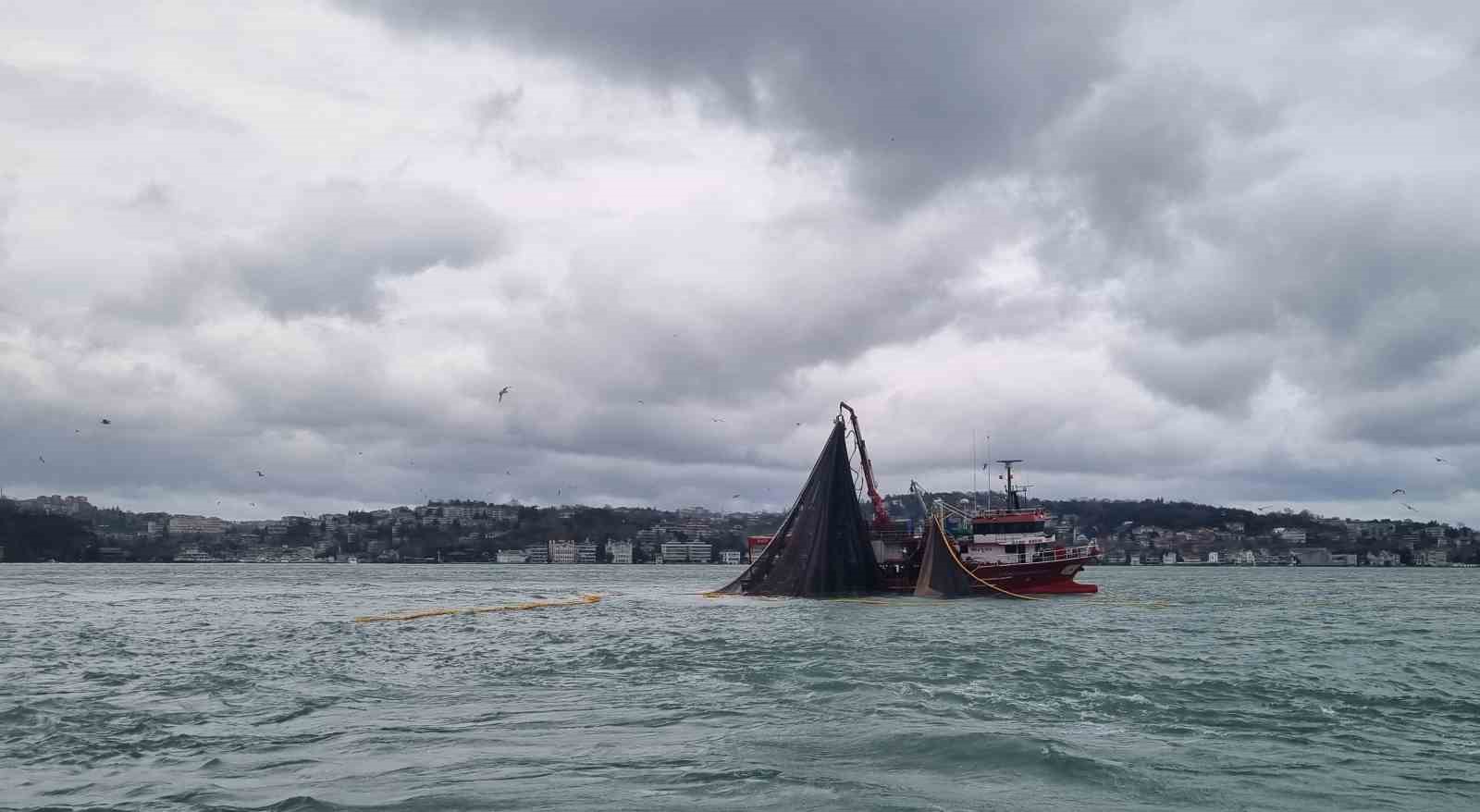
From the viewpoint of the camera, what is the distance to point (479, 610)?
2055 inches

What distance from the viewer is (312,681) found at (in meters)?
24.0

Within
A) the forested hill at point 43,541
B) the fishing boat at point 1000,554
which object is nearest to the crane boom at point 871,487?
the fishing boat at point 1000,554

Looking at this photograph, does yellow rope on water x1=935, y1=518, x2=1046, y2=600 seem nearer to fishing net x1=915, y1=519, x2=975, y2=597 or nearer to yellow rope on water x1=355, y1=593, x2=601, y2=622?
fishing net x1=915, y1=519, x2=975, y2=597

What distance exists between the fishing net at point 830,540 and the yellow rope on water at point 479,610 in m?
11.9

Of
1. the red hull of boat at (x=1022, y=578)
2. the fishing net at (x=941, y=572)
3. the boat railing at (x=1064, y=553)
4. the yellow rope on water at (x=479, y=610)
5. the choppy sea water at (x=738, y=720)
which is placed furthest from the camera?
the boat railing at (x=1064, y=553)

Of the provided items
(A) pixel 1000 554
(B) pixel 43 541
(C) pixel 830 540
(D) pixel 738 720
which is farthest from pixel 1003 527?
(B) pixel 43 541

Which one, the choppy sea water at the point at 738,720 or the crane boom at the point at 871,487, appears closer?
the choppy sea water at the point at 738,720

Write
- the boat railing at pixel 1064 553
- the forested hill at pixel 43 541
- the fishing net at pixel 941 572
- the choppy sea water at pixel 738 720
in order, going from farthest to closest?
the forested hill at pixel 43 541 → the boat railing at pixel 1064 553 → the fishing net at pixel 941 572 → the choppy sea water at pixel 738 720

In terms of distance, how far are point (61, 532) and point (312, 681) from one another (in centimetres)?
20234

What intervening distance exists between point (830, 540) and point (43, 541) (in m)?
182

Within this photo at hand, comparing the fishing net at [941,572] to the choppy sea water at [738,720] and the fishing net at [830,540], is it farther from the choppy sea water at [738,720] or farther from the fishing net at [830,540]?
the choppy sea water at [738,720]

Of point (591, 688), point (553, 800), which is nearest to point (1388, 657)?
point (591, 688)

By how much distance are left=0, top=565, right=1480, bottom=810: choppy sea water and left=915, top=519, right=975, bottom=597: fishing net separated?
20794mm

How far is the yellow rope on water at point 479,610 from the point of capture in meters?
46.7
